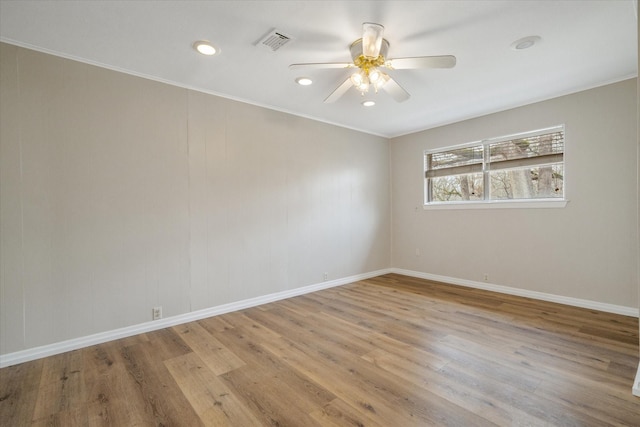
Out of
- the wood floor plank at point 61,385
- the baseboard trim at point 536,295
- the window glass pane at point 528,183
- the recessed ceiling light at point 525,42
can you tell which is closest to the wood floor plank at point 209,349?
the wood floor plank at point 61,385

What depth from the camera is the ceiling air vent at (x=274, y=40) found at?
2328mm

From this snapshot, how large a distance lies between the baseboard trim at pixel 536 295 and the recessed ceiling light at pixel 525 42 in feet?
8.70

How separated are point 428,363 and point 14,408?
290 cm

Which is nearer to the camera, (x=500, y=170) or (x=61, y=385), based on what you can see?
(x=61, y=385)

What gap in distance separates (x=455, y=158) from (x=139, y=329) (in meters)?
5.15

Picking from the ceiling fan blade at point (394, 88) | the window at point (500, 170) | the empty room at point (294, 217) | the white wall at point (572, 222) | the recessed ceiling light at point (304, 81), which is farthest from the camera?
the window at point (500, 170)

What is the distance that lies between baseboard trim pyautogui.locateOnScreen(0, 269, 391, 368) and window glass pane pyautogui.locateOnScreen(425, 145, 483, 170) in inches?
117

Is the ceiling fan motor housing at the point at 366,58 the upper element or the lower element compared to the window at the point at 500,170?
upper

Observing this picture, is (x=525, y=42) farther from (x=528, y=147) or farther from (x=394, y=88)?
(x=528, y=147)

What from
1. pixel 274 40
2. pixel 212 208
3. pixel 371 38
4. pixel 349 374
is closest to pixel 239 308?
pixel 212 208

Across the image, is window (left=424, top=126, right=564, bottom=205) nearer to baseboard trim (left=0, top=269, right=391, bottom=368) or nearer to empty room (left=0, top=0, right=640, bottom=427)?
empty room (left=0, top=0, right=640, bottom=427)

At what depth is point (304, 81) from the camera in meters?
3.17

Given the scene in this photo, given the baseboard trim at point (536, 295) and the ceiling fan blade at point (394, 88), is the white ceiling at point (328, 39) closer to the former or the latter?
the ceiling fan blade at point (394, 88)

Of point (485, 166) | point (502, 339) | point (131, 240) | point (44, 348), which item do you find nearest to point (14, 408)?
point (44, 348)
